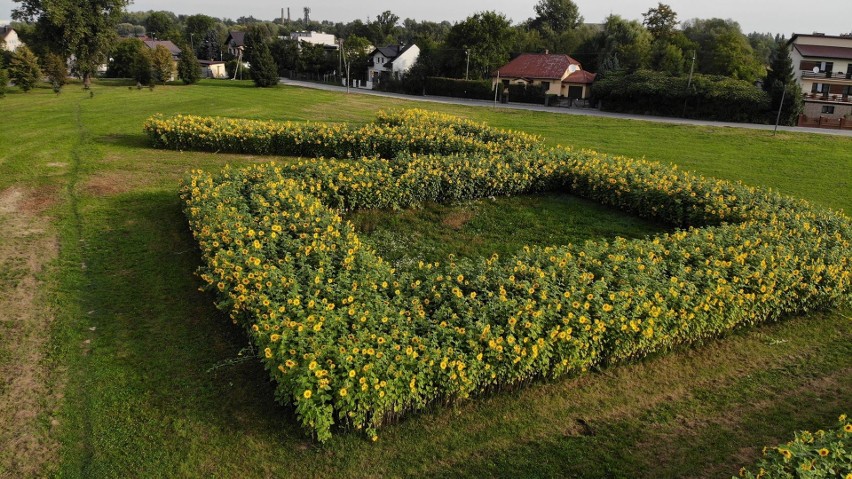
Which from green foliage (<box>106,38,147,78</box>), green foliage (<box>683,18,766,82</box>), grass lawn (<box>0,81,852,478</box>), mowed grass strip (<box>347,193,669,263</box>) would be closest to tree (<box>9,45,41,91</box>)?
green foliage (<box>106,38,147,78</box>)

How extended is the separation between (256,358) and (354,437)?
5.61 feet

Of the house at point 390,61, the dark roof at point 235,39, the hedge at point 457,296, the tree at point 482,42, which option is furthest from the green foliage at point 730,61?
the dark roof at point 235,39

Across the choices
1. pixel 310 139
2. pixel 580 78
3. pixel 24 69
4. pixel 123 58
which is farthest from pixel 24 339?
pixel 123 58

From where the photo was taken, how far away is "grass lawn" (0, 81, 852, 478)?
195 inches

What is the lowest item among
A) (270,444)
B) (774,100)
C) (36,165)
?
(270,444)

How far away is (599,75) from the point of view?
40.8 metres

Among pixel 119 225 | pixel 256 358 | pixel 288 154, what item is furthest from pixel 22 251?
pixel 288 154

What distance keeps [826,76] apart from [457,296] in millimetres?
40568

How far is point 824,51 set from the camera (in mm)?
36750

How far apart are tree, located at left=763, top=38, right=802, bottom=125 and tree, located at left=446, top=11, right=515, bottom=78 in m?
22.1

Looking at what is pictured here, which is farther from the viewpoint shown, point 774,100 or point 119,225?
point 774,100

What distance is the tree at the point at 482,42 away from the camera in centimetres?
4844

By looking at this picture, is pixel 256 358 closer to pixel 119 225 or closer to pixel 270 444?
pixel 270 444

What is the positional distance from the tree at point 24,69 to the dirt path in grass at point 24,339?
26506mm
